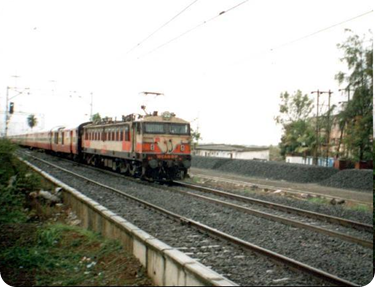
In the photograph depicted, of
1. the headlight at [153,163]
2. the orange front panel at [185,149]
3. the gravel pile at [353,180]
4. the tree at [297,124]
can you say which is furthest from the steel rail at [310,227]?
the tree at [297,124]

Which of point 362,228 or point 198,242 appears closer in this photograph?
point 198,242

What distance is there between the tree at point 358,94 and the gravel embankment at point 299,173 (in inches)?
91.7

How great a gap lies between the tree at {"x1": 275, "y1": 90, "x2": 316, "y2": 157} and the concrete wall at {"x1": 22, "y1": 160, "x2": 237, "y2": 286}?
22.3m

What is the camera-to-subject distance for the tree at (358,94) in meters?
10.3

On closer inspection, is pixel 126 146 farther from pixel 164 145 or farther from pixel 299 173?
pixel 299 173

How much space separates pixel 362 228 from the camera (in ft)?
25.0

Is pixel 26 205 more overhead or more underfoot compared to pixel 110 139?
more underfoot

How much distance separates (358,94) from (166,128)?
270 inches

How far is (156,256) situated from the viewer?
179 inches

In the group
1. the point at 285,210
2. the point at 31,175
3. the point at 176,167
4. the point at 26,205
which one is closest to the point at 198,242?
the point at 285,210

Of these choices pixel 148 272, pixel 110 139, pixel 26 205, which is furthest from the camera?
pixel 110 139

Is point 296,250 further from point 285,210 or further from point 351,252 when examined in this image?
point 285,210

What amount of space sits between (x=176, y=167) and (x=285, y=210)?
672 centimetres

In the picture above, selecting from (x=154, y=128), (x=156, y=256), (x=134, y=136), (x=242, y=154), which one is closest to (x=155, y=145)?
(x=154, y=128)
